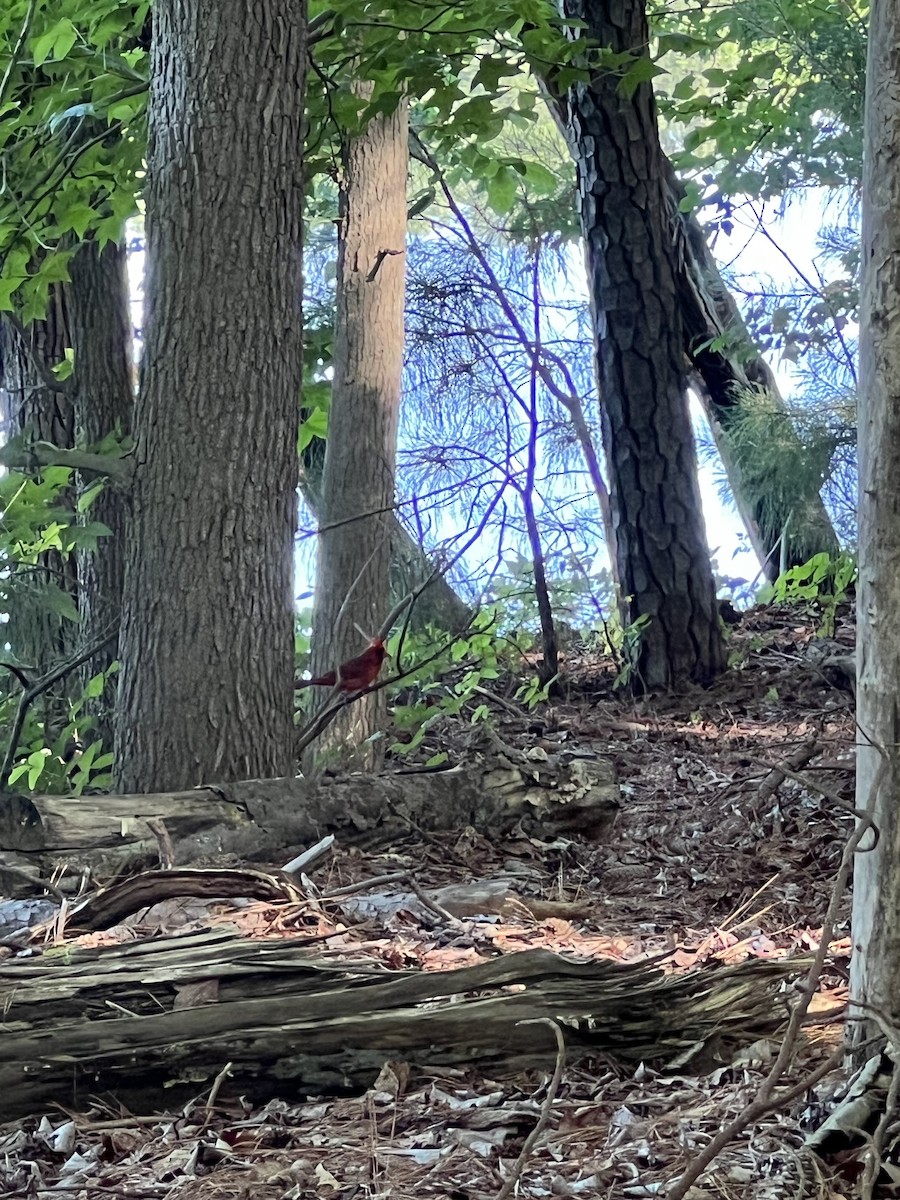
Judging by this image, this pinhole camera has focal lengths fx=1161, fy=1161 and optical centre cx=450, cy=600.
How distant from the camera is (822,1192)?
1.72 metres

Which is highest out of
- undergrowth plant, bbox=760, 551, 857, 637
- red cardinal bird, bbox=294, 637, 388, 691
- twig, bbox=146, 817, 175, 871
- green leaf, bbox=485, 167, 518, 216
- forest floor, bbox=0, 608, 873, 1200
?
green leaf, bbox=485, 167, 518, 216

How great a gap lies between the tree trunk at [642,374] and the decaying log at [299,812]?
7.14 ft

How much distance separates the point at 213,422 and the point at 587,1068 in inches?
86.0

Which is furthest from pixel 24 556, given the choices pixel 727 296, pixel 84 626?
pixel 727 296

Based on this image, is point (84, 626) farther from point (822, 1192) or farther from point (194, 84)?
point (822, 1192)

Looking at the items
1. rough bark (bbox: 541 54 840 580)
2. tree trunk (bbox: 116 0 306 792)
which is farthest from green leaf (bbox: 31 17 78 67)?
rough bark (bbox: 541 54 840 580)

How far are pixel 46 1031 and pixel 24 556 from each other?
8.16ft

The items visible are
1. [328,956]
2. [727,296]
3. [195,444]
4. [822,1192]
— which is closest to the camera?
[822,1192]

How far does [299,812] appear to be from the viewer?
352cm

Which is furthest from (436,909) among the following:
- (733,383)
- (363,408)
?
(733,383)

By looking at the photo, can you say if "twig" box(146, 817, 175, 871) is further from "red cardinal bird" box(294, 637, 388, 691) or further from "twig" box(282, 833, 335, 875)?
"red cardinal bird" box(294, 637, 388, 691)

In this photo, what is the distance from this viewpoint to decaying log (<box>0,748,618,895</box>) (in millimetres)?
3193

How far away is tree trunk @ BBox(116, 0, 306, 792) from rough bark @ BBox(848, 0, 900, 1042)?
2043mm

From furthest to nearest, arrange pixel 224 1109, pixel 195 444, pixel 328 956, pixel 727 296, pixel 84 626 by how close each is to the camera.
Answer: pixel 727 296 → pixel 84 626 → pixel 195 444 → pixel 328 956 → pixel 224 1109
